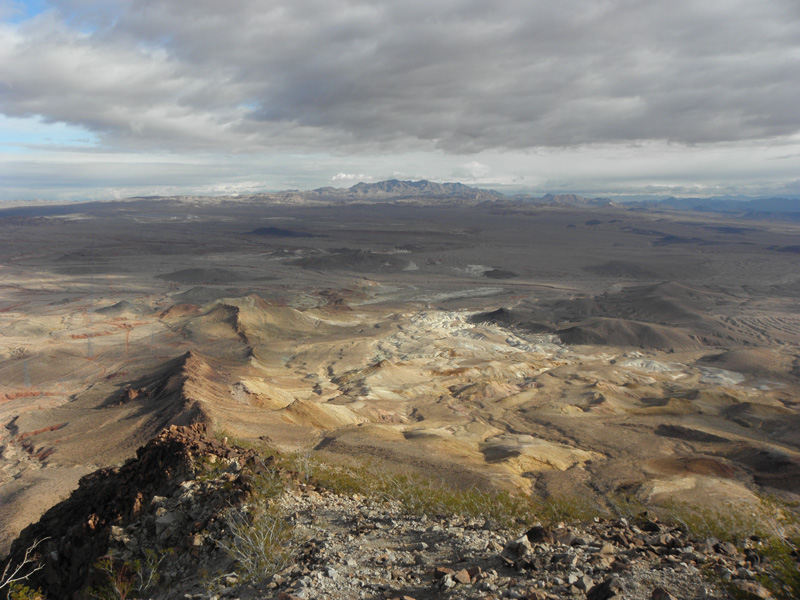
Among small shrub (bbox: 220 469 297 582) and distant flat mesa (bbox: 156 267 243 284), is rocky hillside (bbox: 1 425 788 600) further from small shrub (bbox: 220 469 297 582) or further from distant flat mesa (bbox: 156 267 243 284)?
distant flat mesa (bbox: 156 267 243 284)

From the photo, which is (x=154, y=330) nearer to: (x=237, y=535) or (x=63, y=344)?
(x=63, y=344)

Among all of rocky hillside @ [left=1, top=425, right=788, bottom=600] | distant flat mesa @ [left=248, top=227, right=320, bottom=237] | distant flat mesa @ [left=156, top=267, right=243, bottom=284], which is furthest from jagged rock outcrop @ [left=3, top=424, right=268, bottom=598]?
distant flat mesa @ [left=248, top=227, right=320, bottom=237]

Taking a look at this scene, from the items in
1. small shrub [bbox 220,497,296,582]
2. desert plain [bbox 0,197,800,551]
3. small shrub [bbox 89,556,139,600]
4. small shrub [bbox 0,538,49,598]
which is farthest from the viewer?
desert plain [bbox 0,197,800,551]

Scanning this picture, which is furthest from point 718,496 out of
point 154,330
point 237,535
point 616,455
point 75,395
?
point 154,330

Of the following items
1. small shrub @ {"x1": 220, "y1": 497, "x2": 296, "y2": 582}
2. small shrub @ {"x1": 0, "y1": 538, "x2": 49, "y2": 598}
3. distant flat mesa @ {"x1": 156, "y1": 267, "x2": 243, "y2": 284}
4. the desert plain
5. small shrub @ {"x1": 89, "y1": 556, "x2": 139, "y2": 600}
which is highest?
small shrub @ {"x1": 220, "y1": 497, "x2": 296, "y2": 582}

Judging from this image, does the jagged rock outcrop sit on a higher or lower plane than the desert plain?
higher

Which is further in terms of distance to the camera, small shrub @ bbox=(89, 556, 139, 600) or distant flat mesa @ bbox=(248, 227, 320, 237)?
distant flat mesa @ bbox=(248, 227, 320, 237)

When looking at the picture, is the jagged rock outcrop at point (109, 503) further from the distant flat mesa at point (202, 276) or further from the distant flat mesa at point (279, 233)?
the distant flat mesa at point (279, 233)
